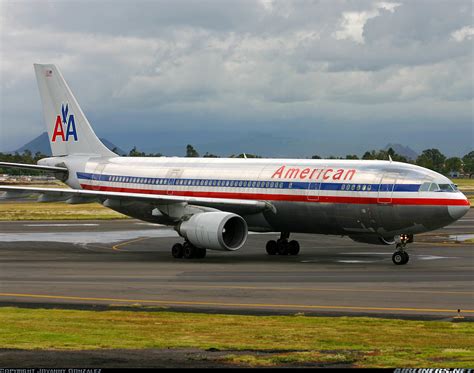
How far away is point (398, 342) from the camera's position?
19500mm

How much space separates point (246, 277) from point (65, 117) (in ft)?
76.4

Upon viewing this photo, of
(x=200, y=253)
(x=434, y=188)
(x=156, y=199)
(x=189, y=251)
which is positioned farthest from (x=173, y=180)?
(x=434, y=188)

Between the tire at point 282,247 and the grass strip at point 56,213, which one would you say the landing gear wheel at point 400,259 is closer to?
the tire at point 282,247

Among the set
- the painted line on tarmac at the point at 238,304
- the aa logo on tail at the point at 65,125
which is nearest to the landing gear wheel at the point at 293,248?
the aa logo on tail at the point at 65,125

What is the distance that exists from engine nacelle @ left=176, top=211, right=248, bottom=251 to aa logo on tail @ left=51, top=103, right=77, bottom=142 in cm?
1439

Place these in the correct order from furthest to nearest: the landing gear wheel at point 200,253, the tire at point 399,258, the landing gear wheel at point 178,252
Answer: the landing gear wheel at point 178,252
the landing gear wheel at point 200,253
the tire at point 399,258

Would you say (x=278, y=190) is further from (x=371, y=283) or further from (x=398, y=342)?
(x=398, y=342)

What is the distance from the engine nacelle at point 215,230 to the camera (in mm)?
38812

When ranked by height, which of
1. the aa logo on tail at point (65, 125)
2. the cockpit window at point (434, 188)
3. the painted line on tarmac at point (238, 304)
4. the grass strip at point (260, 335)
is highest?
the aa logo on tail at point (65, 125)

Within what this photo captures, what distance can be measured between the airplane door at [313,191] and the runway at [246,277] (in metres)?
2.90

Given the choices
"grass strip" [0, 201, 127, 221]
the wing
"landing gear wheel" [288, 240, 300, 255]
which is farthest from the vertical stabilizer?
"grass strip" [0, 201, 127, 221]

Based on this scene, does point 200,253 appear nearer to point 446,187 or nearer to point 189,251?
point 189,251

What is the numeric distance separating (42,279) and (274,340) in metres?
15.0

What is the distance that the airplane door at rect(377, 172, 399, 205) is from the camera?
3775 cm
